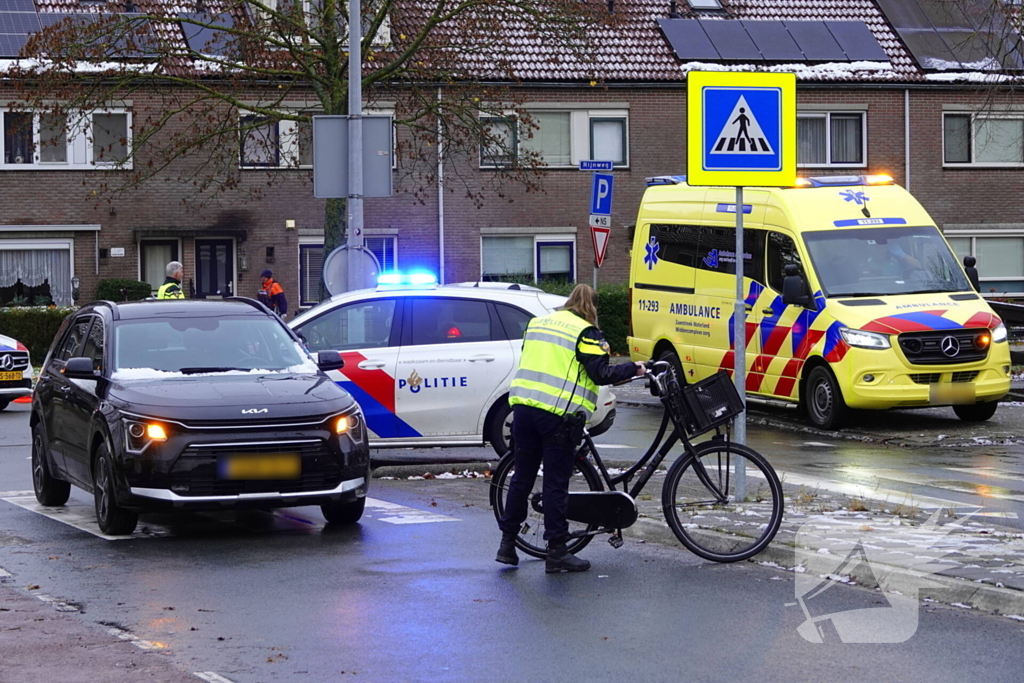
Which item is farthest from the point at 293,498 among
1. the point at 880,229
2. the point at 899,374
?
the point at 880,229

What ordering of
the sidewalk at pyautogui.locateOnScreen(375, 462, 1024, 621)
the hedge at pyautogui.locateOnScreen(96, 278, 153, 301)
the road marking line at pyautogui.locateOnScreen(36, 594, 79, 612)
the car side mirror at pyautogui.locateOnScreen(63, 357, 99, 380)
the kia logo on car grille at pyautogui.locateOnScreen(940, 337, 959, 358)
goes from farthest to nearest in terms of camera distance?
the hedge at pyautogui.locateOnScreen(96, 278, 153, 301) → the kia logo on car grille at pyautogui.locateOnScreen(940, 337, 959, 358) → the car side mirror at pyautogui.locateOnScreen(63, 357, 99, 380) → the road marking line at pyautogui.locateOnScreen(36, 594, 79, 612) → the sidewalk at pyautogui.locateOnScreen(375, 462, 1024, 621)

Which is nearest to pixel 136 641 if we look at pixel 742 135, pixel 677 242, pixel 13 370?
pixel 742 135

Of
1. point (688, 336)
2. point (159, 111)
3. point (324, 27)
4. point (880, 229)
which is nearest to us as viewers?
point (880, 229)

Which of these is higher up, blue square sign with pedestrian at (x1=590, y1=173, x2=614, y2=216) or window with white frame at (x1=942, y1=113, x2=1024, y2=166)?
window with white frame at (x1=942, y1=113, x2=1024, y2=166)

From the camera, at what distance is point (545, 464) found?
8.50 m

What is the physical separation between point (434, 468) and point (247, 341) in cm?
310

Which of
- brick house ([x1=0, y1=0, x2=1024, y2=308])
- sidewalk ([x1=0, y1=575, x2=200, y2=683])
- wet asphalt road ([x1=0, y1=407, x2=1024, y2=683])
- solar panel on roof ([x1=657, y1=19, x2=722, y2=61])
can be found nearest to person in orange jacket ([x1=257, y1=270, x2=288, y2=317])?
brick house ([x1=0, y1=0, x2=1024, y2=308])

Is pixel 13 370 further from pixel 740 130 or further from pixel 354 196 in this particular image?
pixel 740 130

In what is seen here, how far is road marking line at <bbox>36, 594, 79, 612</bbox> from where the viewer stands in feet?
25.3

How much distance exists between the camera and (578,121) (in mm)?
35438

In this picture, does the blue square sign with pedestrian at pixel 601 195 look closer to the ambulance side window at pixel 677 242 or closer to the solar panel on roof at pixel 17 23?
the ambulance side window at pixel 677 242

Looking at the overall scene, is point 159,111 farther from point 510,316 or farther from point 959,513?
point 959,513

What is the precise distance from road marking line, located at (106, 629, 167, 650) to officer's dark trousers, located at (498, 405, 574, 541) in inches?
94.1

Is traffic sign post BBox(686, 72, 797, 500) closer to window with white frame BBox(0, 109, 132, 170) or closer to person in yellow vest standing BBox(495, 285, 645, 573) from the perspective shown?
person in yellow vest standing BBox(495, 285, 645, 573)
